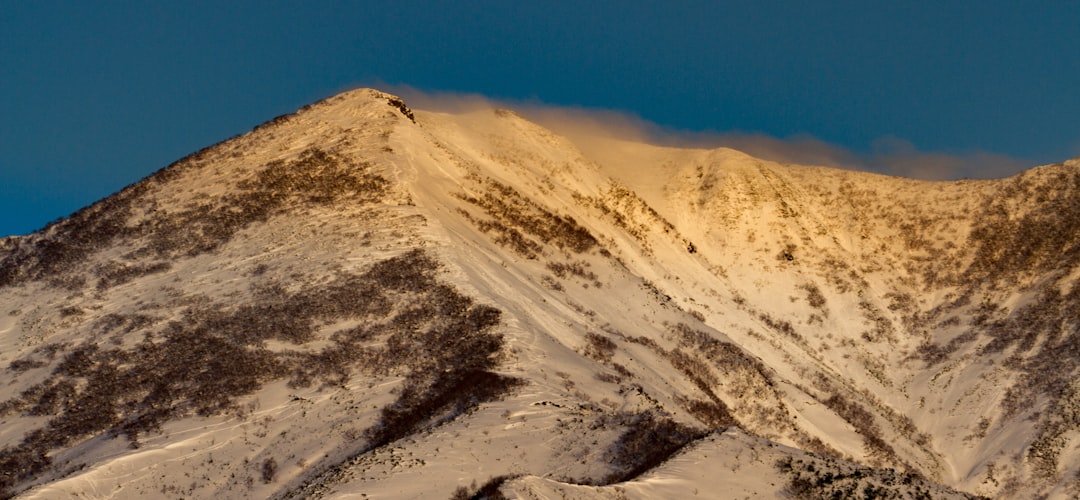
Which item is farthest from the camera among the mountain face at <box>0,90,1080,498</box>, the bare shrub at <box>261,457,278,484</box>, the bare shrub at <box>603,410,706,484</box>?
the bare shrub at <box>261,457,278,484</box>

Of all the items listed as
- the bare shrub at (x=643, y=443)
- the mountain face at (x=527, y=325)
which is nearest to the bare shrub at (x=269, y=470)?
the mountain face at (x=527, y=325)

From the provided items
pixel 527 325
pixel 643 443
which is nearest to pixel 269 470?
pixel 643 443

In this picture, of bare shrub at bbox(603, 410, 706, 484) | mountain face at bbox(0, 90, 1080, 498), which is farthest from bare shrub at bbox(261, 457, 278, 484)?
bare shrub at bbox(603, 410, 706, 484)

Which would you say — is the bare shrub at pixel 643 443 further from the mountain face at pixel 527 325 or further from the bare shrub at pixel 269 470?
the bare shrub at pixel 269 470

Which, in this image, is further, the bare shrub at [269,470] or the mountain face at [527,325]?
the bare shrub at [269,470]

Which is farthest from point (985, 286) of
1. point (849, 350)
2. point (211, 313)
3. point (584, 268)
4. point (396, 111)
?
point (211, 313)

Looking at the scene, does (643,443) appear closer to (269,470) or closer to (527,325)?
(269,470)

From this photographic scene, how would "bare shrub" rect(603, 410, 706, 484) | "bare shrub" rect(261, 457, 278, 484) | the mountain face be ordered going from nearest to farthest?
1. "bare shrub" rect(603, 410, 706, 484)
2. the mountain face
3. "bare shrub" rect(261, 457, 278, 484)

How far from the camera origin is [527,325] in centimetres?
4881

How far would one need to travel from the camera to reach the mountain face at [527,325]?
3700cm

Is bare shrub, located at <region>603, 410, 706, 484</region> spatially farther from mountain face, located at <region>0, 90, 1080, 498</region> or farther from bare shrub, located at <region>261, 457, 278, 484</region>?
bare shrub, located at <region>261, 457, 278, 484</region>

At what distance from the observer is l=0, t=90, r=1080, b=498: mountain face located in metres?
37.0

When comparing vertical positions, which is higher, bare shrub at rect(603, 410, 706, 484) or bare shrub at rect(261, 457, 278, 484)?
bare shrub at rect(261, 457, 278, 484)

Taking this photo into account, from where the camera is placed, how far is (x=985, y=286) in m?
72.4
